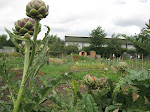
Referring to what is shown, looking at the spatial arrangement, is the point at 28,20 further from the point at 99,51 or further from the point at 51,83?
the point at 99,51

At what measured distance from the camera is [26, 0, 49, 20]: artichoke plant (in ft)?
2.20

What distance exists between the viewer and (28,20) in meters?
0.78

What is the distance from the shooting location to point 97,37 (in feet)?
61.8

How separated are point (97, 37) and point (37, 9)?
730 inches

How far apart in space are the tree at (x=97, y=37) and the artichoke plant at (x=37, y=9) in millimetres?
18351

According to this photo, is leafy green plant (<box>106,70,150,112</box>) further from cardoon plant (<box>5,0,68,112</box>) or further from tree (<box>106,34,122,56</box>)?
tree (<box>106,34,122,56</box>)

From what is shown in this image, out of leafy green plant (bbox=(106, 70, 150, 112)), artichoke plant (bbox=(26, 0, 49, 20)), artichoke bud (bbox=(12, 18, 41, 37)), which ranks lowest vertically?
leafy green plant (bbox=(106, 70, 150, 112))

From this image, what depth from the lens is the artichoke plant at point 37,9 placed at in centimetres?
67

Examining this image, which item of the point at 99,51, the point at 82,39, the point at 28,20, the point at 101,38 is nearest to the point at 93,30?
the point at 101,38

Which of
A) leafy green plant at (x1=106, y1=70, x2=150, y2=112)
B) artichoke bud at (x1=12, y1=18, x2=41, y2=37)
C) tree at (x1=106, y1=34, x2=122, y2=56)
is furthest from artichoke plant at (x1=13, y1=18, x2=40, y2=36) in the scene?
tree at (x1=106, y1=34, x2=122, y2=56)

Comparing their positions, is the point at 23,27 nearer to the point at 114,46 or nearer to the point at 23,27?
the point at 23,27

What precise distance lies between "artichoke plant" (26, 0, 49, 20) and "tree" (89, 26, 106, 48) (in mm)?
18351

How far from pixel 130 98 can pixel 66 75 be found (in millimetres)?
277

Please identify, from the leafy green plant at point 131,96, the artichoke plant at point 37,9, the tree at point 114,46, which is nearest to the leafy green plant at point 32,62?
the artichoke plant at point 37,9
